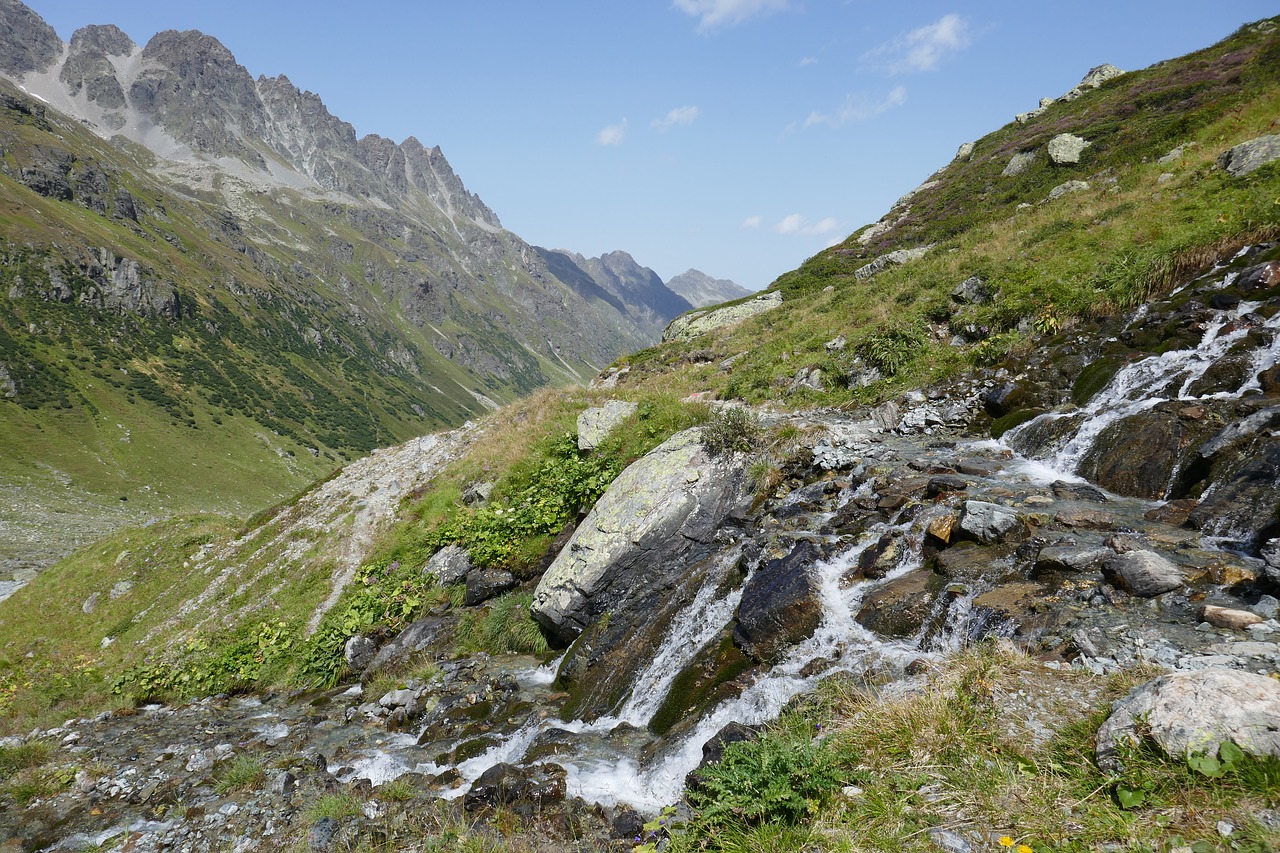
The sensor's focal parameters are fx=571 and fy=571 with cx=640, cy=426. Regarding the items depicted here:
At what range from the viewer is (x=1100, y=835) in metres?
3.97

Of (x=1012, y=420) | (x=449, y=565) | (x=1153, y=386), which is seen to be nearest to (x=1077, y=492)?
(x=1153, y=386)

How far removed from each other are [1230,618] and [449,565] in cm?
1755

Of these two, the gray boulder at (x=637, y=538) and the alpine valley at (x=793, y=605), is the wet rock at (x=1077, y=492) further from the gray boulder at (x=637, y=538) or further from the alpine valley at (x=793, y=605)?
the gray boulder at (x=637, y=538)

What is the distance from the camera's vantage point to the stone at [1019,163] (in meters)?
50.5

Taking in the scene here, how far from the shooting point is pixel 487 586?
55.1 ft

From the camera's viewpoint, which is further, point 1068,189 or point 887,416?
point 1068,189

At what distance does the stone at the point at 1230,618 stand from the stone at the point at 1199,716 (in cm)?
251

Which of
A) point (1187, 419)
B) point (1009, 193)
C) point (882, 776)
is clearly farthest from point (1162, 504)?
point (1009, 193)

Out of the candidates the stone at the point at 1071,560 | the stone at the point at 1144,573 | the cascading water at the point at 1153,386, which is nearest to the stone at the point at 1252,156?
the cascading water at the point at 1153,386

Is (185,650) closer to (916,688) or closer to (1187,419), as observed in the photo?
(916,688)

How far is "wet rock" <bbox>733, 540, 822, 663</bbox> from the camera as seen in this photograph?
945 cm

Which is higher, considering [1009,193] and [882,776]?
[1009,193]

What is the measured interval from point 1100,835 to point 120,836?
1427 cm

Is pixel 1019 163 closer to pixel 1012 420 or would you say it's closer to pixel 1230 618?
pixel 1012 420
